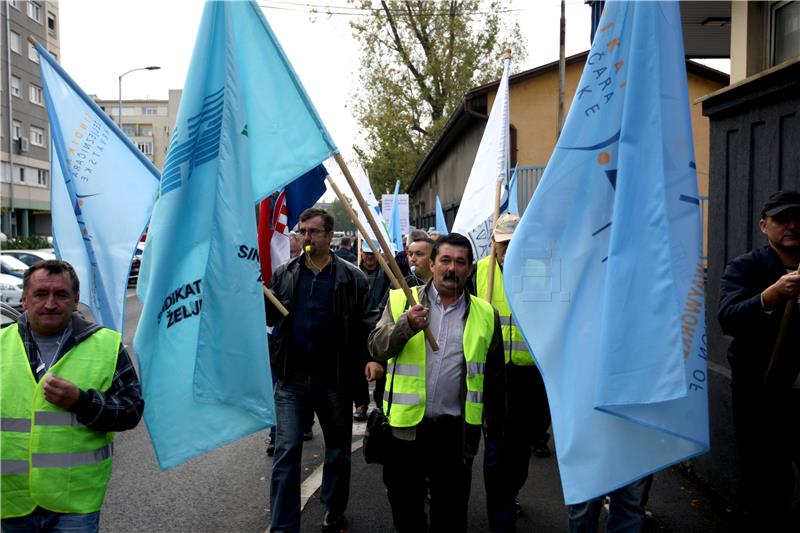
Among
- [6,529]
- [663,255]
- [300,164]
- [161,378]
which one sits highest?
[300,164]

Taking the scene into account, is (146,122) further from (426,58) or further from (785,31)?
(785,31)

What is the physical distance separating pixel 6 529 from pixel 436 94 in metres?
32.1

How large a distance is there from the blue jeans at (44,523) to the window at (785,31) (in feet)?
18.0

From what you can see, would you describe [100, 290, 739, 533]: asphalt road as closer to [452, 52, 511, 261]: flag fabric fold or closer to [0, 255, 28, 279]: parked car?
[452, 52, 511, 261]: flag fabric fold

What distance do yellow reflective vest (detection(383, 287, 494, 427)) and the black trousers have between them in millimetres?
91

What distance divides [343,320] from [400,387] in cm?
106

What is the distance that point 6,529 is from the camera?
3193mm

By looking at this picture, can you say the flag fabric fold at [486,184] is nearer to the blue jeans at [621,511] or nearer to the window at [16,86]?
the blue jeans at [621,511]

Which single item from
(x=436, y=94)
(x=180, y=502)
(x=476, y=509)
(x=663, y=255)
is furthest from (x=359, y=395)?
(x=436, y=94)

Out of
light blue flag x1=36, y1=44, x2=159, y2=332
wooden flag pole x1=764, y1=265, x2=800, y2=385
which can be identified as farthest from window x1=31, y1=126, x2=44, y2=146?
wooden flag pole x1=764, y1=265, x2=800, y2=385

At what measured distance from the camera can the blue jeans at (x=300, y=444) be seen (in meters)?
4.68

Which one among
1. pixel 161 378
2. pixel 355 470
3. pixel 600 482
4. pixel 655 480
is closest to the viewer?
pixel 600 482

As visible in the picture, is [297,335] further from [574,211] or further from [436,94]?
[436,94]

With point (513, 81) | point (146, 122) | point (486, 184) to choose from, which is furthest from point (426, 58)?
point (146, 122)
